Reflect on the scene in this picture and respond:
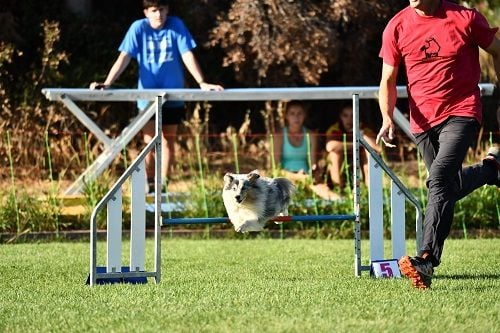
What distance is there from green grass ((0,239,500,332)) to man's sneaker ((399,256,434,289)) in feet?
0.23

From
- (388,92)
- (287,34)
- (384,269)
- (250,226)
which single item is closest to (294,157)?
(287,34)

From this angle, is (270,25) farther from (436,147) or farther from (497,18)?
(436,147)

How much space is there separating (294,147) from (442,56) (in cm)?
540

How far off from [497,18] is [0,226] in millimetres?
8135

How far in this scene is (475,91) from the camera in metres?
6.73

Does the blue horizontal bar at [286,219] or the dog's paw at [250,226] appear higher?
the blue horizontal bar at [286,219]

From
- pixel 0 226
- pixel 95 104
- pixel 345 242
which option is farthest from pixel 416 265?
pixel 95 104

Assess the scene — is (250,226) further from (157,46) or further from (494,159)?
(157,46)

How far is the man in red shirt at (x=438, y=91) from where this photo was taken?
6.54 metres

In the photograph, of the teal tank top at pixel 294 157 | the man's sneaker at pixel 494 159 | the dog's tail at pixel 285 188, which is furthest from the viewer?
the teal tank top at pixel 294 157

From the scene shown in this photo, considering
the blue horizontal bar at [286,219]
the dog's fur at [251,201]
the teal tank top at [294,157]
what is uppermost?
the teal tank top at [294,157]

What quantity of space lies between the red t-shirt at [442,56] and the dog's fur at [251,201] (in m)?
1.52

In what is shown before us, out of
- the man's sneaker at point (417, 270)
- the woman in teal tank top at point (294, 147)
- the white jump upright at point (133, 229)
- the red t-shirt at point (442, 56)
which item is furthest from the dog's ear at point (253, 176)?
the woman in teal tank top at point (294, 147)

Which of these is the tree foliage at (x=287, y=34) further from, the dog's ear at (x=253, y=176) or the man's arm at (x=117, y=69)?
the dog's ear at (x=253, y=176)
